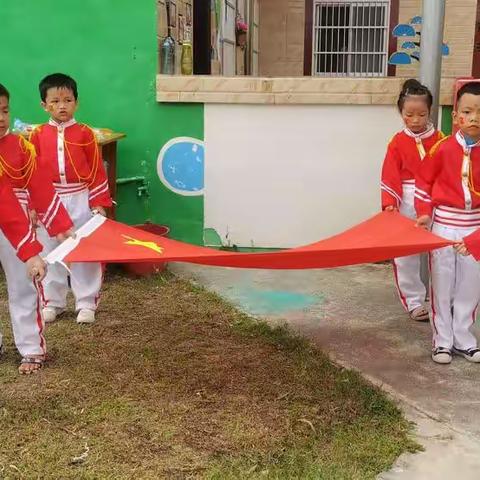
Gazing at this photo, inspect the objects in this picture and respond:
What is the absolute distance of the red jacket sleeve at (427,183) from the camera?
3.59 metres

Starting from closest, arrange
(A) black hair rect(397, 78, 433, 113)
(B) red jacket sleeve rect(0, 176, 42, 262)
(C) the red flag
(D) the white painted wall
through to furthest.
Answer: (C) the red flag
(B) red jacket sleeve rect(0, 176, 42, 262)
(A) black hair rect(397, 78, 433, 113)
(D) the white painted wall

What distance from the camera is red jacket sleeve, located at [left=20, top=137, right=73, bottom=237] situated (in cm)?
341

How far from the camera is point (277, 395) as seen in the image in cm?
329

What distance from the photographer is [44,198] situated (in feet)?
11.4

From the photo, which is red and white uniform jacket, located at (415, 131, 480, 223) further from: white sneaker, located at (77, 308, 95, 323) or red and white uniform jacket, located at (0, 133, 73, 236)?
white sneaker, located at (77, 308, 95, 323)

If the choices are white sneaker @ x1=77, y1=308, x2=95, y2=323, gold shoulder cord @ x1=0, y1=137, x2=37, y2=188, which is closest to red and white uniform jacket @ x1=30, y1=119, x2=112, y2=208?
white sneaker @ x1=77, y1=308, x2=95, y2=323

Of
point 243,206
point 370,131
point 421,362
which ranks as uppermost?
point 370,131

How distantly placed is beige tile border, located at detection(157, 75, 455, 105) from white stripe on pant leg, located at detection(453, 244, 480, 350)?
193cm

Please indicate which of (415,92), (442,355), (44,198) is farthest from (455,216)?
(44,198)

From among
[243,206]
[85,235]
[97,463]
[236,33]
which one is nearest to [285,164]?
[243,206]

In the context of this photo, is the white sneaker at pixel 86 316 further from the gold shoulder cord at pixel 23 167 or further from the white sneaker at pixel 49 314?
the gold shoulder cord at pixel 23 167

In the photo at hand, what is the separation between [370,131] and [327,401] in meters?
2.68

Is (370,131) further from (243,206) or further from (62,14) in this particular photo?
(62,14)

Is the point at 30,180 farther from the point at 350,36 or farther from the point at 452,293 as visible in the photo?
the point at 350,36
